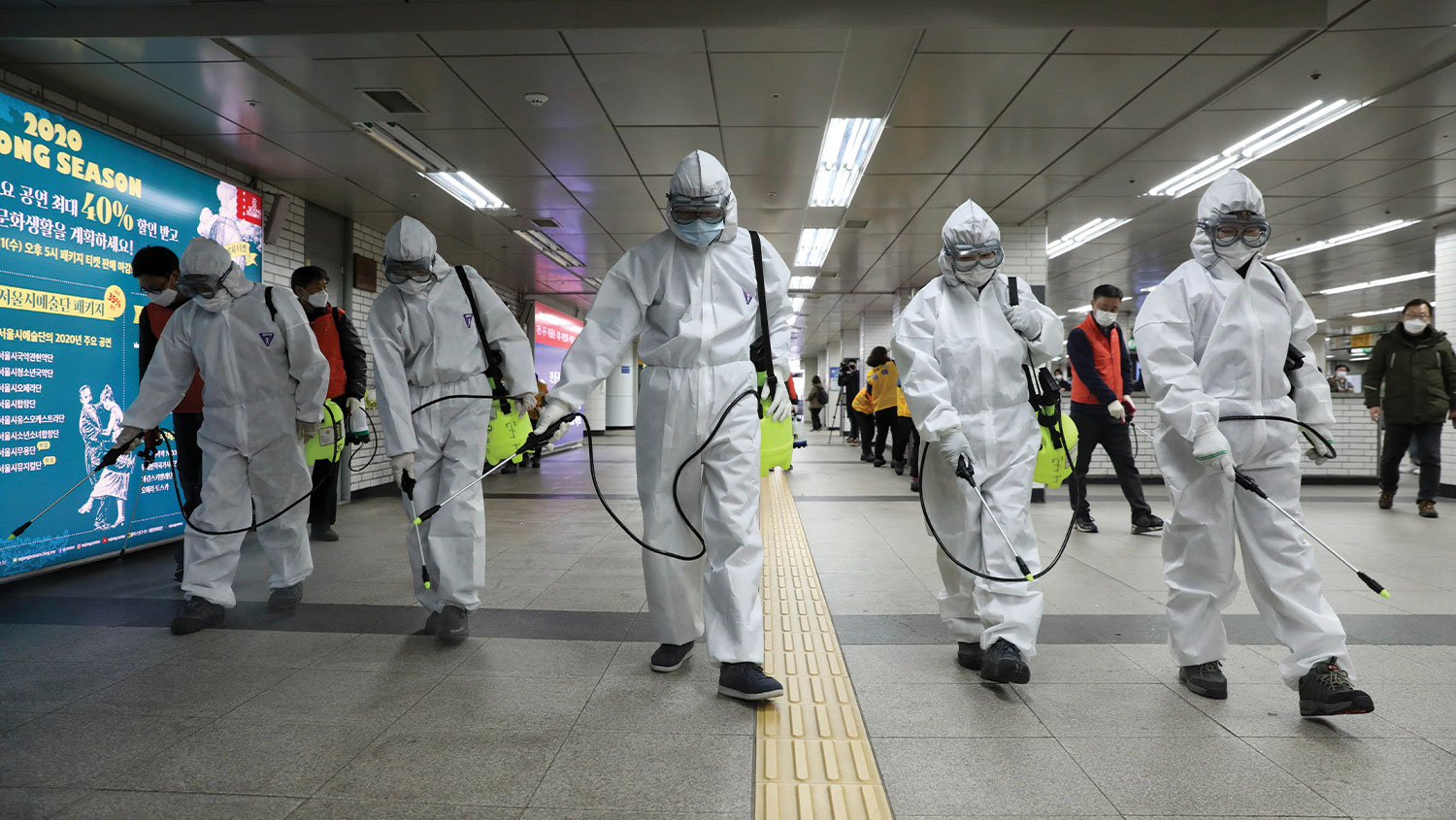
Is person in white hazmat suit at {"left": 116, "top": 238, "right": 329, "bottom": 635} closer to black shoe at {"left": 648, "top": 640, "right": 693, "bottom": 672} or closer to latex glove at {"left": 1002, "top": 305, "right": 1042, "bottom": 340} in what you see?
black shoe at {"left": 648, "top": 640, "right": 693, "bottom": 672}

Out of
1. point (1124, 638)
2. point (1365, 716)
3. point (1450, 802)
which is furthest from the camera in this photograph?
point (1124, 638)

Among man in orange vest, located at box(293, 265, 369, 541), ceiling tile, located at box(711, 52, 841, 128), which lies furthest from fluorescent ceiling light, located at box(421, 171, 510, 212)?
ceiling tile, located at box(711, 52, 841, 128)

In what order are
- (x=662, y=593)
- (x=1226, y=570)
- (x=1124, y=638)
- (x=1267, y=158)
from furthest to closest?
(x=1267, y=158), (x=1124, y=638), (x=662, y=593), (x=1226, y=570)

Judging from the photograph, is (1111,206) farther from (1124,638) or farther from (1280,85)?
(1124,638)

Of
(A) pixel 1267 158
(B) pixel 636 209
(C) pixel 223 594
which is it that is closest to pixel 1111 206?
(A) pixel 1267 158

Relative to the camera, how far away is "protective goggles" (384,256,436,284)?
10.5 ft

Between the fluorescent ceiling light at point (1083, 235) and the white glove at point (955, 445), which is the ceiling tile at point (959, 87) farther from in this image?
the fluorescent ceiling light at point (1083, 235)

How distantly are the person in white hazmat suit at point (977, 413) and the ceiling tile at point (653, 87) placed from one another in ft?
9.03

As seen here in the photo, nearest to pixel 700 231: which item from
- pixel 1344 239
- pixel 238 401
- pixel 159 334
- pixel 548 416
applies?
pixel 548 416

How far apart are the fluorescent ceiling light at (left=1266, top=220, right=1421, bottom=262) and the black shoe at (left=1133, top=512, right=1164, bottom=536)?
5869mm

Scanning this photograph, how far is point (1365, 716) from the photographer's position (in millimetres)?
2344

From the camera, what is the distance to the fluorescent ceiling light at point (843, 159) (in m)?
6.27

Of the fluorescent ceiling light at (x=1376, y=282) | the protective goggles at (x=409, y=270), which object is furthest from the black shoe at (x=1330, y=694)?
the fluorescent ceiling light at (x=1376, y=282)

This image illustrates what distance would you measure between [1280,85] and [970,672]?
5.00 meters
